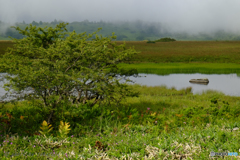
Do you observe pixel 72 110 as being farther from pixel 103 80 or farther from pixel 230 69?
pixel 230 69

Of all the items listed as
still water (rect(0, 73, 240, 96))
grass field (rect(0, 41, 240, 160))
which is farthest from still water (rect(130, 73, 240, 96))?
grass field (rect(0, 41, 240, 160))

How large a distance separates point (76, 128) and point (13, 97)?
2451 millimetres

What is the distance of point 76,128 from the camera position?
25.1ft

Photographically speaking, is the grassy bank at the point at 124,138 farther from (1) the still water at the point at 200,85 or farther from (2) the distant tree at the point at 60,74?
(1) the still water at the point at 200,85

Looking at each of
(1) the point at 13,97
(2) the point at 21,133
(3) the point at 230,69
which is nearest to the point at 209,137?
(2) the point at 21,133

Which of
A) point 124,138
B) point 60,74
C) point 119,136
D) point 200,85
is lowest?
point 200,85

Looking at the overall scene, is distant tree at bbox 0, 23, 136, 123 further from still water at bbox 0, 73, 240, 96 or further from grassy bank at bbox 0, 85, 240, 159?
still water at bbox 0, 73, 240, 96

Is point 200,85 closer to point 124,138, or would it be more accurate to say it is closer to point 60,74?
point 60,74

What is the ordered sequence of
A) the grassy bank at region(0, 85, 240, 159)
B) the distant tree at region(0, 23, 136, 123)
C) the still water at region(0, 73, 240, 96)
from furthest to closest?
1. the still water at region(0, 73, 240, 96)
2. the distant tree at region(0, 23, 136, 123)
3. the grassy bank at region(0, 85, 240, 159)

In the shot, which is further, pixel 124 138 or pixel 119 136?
pixel 119 136

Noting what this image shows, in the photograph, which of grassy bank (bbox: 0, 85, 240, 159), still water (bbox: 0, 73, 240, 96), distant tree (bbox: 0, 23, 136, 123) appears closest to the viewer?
grassy bank (bbox: 0, 85, 240, 159)

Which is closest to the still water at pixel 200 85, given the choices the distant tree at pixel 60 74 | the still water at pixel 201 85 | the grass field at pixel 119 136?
the still water at pixel 201 85

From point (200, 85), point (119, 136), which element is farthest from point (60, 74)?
point (200, 85)

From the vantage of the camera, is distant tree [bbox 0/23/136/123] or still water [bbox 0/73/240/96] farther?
still water [bbox 0/73/240/96]
